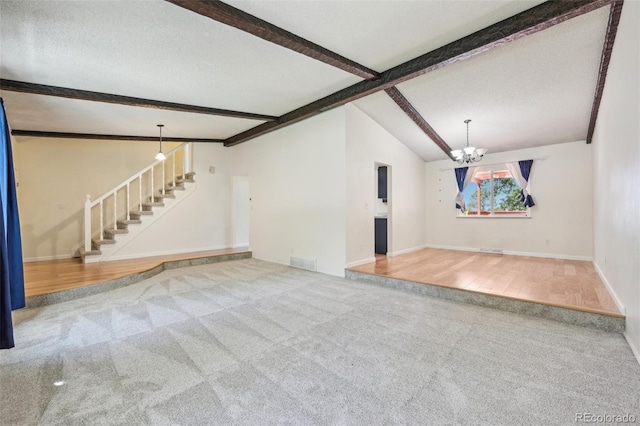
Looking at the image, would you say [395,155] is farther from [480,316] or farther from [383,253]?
[480,316]

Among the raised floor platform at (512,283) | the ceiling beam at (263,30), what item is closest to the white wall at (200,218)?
the raised floor platform at (512,283)

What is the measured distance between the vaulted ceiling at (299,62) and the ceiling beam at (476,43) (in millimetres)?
14

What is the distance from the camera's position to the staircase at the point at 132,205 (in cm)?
562

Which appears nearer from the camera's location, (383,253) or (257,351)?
(257,351)

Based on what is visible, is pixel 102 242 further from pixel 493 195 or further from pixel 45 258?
pixel 493 195

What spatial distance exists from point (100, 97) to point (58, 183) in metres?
3.63

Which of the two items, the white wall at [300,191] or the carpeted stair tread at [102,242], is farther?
the carpeted stair tread at [102,242]

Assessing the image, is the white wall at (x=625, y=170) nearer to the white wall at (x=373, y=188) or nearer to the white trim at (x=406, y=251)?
the white wall at (x=373, y=188)

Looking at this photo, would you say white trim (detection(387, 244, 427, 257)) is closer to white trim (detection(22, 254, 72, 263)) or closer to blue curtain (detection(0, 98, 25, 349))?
Result: blue curtain (detection(0, 98, 25, 349))

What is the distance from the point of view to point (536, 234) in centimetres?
640

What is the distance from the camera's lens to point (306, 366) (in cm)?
218

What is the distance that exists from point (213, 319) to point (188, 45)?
9.74 ft

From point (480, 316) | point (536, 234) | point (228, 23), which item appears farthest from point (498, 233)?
point (228, 23)

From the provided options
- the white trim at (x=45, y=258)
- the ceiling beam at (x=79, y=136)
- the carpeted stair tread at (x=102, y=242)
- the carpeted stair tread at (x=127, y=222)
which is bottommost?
the white trim at (x=45, y=258)
